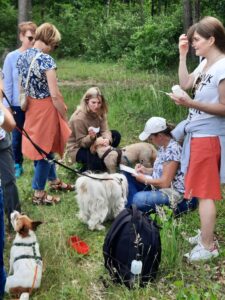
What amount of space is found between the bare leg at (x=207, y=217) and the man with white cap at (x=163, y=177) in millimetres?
636

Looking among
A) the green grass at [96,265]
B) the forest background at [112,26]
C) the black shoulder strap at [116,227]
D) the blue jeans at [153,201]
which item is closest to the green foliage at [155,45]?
the forest background at [112,26]

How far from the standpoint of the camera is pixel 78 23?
22000 millimetres

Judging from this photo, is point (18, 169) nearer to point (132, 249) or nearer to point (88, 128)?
point (88, 128)

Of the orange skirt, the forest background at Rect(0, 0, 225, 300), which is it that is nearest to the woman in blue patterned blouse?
the orange skirt

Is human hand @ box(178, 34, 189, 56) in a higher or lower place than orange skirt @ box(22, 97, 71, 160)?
higher

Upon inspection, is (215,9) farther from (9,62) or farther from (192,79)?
(192,79)

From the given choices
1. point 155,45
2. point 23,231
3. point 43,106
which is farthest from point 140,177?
point 155,45

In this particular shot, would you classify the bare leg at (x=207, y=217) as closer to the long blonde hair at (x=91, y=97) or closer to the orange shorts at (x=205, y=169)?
the orange shorts at (x=205, y=169)

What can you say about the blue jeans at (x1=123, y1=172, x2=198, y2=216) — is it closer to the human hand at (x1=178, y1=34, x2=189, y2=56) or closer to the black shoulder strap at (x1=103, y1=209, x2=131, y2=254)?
the black shoulder strap at (x1=103, y1=209, x2=131, y2=254)

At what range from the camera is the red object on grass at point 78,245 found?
4029 mm

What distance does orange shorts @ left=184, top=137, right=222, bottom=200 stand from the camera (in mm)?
3549

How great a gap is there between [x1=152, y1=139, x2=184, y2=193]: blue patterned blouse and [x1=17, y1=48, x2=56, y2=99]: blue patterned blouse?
134 centimetres

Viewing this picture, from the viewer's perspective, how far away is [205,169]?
357 cm

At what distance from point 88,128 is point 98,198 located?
A: 4.93ft
